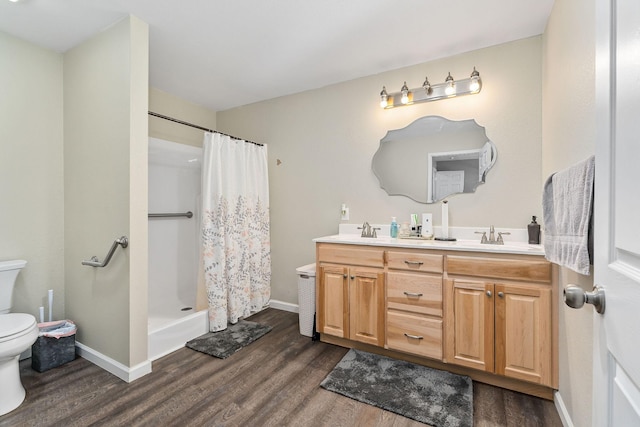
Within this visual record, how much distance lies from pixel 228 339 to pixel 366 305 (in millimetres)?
1244

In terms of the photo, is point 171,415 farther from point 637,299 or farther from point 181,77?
point 181,77

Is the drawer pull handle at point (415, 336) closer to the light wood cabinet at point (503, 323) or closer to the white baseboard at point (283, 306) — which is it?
the light wood cabinet at point (503, 323)

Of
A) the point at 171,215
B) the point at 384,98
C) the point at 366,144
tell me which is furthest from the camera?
the point at 171,215

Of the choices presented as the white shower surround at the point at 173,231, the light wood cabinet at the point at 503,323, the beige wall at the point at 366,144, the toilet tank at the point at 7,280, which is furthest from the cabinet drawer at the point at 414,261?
the toilet tank at the point at 7,280

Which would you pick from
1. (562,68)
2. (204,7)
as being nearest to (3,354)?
(204,7)

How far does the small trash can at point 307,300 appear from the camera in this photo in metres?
2.62

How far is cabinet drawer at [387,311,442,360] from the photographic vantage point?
2002 millimetres

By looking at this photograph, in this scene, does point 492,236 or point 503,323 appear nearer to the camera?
point 503,323

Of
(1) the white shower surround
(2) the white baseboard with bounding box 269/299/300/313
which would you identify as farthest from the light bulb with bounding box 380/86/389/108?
(2) the white baseboard with bounding box 269/299/300/313

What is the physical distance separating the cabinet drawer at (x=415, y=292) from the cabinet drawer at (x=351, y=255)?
0.16 metres

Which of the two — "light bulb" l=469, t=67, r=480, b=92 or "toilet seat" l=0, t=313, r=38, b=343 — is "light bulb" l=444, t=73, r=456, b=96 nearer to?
"light bulb" l=469, t=67, r=480, b=92

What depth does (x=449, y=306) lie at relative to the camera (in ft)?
6.45

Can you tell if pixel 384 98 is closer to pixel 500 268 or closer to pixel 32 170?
pixel 500 268

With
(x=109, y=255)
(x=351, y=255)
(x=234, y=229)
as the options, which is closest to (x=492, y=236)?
(x=351, y=255)
